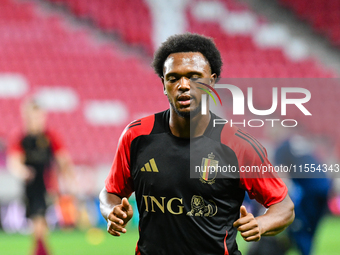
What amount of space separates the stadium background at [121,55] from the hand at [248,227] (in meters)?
6.23

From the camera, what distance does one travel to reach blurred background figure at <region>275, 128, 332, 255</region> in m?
4.64

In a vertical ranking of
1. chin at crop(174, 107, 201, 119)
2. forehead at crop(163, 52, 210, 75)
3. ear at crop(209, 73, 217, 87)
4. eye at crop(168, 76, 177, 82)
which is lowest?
chin at crop(174, 107, 201, 119)

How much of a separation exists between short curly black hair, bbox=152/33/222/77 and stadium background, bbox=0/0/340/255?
5815 mm

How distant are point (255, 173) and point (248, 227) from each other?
1.08ft

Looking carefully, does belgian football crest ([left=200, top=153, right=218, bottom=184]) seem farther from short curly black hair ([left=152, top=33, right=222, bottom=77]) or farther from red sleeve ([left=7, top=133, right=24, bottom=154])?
red sleeve ([left=7, top=133, right=24, bottom=154])

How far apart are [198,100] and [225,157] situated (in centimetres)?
32

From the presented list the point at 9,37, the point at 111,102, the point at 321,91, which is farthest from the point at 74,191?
the point at 321,91

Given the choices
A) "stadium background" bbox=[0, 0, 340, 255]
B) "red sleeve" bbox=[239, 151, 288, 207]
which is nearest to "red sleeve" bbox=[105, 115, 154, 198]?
"red sleeve" bbox=[239, 151, 288, 207]

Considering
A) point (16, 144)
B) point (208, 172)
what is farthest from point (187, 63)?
point (16, 144)

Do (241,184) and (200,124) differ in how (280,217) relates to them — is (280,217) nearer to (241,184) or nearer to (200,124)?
(241,184)

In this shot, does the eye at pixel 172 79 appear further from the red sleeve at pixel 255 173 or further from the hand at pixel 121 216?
the hand at pixel 121 216

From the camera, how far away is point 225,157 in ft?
7.22

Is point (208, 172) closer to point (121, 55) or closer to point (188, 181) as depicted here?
point (188, 181)

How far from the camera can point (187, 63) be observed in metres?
2.22
